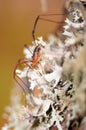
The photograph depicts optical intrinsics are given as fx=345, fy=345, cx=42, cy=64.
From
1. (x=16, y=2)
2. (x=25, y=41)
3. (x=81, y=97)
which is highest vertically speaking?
(x=16, y=2)

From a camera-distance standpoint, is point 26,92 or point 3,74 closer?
point 26,92

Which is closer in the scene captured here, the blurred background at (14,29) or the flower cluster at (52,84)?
the flower cluster at (52,84)

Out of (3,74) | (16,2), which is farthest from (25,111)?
(16,2)

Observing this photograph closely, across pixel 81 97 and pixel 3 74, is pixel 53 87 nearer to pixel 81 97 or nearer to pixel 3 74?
pixel 81 97

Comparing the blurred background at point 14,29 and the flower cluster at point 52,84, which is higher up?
the blurred background at point 14,29

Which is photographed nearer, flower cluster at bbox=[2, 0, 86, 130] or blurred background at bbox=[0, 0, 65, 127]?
flower cluster at bbox=[2, 0, 86, 130]
